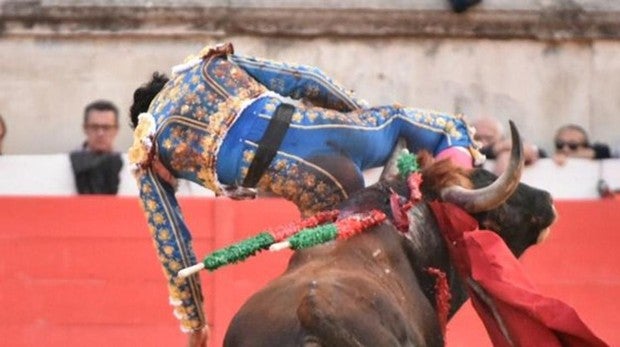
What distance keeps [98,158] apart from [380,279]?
374cm

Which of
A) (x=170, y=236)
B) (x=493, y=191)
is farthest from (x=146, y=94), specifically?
(x=493, y=191)

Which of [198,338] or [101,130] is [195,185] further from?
[198,338]

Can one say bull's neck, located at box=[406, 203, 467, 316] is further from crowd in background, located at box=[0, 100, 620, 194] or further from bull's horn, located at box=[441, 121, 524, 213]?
crowd in background, located at box=[0, 100, 620, 194]

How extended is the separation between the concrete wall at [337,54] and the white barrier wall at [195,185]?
153cm

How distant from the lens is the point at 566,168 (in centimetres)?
852

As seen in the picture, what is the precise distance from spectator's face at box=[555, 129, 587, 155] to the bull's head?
342cm

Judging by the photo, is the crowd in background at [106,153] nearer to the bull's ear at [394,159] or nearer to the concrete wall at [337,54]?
the concrete wall at [337,54]

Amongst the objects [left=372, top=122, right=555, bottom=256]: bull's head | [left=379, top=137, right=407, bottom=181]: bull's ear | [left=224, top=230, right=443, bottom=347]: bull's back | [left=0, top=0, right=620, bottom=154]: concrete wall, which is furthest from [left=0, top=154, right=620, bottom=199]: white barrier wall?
[left=224, top=230, right=443, bottom=347]: bull's back

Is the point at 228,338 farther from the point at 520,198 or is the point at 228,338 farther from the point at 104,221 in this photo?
the point at 104,221

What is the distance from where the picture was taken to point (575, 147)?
8.84 meters

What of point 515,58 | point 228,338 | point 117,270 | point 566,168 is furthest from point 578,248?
point 228,338

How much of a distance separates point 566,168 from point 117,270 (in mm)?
1913

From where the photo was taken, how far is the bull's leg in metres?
4.16

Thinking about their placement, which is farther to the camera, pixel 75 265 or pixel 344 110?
pixel 75 265
